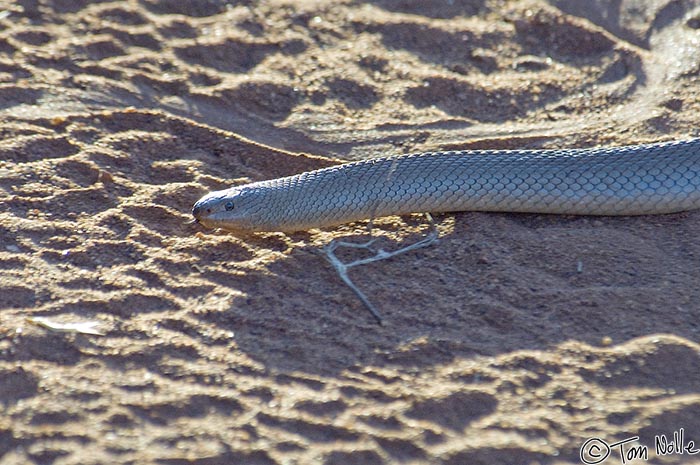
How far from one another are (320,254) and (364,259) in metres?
0.24

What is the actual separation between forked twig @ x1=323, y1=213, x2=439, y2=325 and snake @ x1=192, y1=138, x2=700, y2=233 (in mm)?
193

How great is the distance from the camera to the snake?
4594 millimetres

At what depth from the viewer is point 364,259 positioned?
4.30 meters

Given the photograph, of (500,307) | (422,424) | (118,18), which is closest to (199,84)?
(118,18)

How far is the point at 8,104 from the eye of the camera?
17.7ft

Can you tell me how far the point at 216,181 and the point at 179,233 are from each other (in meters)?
0.51

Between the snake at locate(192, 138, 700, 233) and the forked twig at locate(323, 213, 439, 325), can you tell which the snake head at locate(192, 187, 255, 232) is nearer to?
the snake at locate(192, 138, 700, 233)

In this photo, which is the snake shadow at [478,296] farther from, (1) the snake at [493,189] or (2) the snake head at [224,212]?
(2) the snake head at [224,212]
